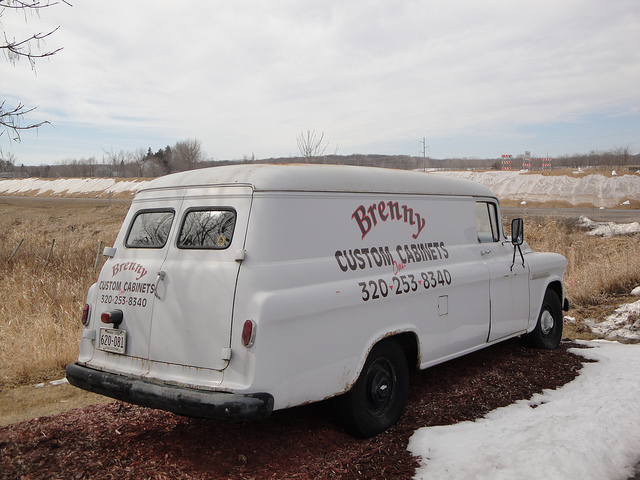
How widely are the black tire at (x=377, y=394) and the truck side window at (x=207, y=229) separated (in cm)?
152

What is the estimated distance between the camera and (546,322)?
717cm

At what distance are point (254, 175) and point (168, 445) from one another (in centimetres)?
212

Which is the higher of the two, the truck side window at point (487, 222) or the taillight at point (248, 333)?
the truck side window at point (487, 222)

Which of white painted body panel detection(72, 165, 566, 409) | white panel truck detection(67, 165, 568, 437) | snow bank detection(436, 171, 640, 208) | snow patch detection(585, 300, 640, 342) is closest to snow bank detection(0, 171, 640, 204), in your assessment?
snow bank detection(436, 171, 640, 208)

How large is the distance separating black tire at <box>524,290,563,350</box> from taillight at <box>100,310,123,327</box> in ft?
16.6

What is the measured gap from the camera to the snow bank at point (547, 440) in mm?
3824

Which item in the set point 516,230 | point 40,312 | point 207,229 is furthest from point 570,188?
point 207,229

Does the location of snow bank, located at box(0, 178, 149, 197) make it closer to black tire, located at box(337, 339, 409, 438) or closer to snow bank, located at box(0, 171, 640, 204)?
snow bank, located at box(0, 171, 640, 204)

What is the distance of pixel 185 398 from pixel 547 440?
2777mm

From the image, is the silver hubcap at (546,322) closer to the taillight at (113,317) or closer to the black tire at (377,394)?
the black tire at (377,394)

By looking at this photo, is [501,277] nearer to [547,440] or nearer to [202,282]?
[547,440]

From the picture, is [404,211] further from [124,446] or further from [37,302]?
[37,302]

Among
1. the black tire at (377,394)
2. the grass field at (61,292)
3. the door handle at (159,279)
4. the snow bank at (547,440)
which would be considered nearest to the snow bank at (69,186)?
the grass field at (61,292)

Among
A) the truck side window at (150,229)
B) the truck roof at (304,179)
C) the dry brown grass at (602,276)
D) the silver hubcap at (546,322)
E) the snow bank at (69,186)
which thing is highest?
the snow bank at (69,186)
